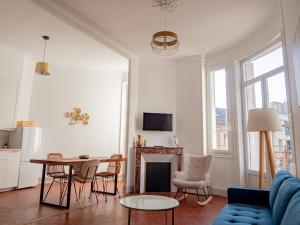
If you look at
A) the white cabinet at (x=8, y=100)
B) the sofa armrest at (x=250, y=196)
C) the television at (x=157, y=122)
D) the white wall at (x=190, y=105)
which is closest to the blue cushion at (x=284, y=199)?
the sofa armrest at (x=250, y=196)

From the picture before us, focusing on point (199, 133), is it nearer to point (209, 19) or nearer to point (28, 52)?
point (209, 19)

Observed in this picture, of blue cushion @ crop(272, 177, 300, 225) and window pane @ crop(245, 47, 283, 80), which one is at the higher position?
window pane @ crop(245, 47, 283, 80)

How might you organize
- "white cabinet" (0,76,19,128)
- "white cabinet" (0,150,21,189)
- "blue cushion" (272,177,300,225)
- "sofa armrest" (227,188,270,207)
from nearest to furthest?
"blue cushion" (272,177,300,225) < "sofa armrest" (227,188,270,207) < "white cabinet" (0,150,21,189) < "white cabinet" (0,76,19,128)

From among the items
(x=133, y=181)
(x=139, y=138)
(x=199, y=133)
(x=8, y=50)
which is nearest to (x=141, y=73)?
(x=139, y=138)

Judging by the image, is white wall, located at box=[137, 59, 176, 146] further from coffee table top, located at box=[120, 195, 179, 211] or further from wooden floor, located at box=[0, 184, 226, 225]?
coffee table top, located at box=[120, 195, 179, 211]

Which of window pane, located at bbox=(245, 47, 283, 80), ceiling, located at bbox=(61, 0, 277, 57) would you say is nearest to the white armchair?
window pane, located at bbox=(245, 47, 283, 80)

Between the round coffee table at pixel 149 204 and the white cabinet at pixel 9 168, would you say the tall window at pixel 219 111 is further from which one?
the white cabinet at pixel 9 168

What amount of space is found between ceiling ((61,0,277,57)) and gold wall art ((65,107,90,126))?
2845 mm

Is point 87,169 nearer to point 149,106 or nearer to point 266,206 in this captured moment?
point 149,106

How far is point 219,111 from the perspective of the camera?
5676mm

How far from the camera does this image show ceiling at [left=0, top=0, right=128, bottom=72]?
13.8ft

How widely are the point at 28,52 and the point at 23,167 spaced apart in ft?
9.71

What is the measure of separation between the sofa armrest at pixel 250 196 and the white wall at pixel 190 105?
269 cm

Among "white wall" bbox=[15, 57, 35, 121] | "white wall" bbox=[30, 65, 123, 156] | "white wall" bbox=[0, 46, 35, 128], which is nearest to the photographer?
"white wall" bbox=[0, 46, 35, 128]
